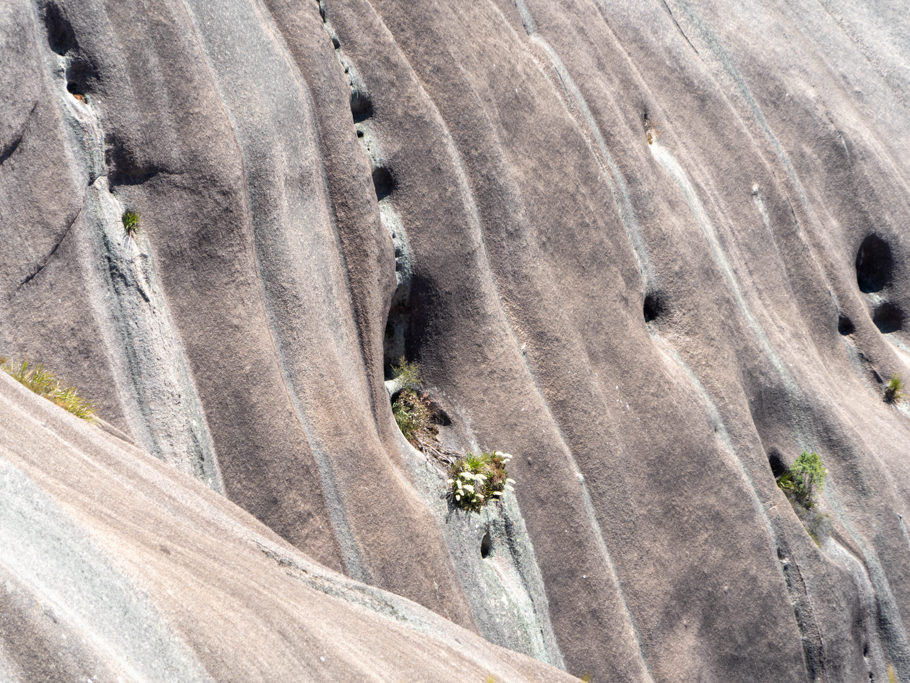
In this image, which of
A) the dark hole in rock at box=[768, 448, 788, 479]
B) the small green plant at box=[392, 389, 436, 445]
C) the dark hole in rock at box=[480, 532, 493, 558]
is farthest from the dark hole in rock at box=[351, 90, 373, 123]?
the dark hole in rock at box=[768, 448, 788, 479]

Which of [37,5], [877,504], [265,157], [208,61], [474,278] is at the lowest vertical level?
[877,504]

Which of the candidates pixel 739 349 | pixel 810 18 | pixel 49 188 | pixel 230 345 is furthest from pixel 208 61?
pixel 810 18

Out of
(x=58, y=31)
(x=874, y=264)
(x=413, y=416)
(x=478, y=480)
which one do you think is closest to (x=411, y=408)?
(x=413, y=416)

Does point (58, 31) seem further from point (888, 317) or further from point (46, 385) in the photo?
point (888, 317)

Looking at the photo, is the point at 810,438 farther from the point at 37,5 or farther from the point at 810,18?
the point at 37,5

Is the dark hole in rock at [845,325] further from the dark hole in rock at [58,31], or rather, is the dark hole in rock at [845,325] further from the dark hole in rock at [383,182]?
the dark hole in rock at [58,31]
